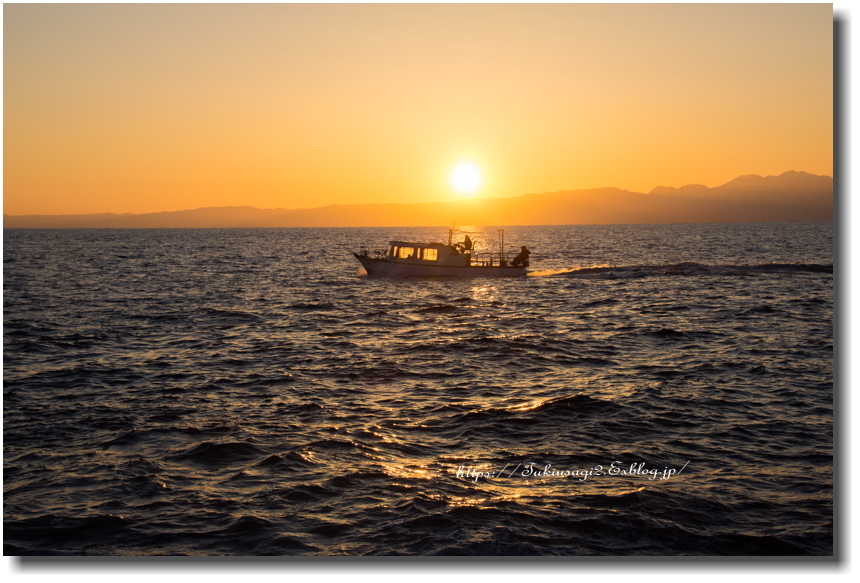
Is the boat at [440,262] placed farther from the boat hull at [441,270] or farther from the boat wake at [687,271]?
the boat wake at [687,271]

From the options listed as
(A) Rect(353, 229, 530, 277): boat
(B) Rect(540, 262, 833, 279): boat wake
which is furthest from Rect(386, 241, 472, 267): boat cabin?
(B) Rect(540, 262, 833, 279): boat wake

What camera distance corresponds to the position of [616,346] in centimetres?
2623

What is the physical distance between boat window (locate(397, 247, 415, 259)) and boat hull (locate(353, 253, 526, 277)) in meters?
0.65

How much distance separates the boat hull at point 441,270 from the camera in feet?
187

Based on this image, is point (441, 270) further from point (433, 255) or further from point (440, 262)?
point (433, 255)

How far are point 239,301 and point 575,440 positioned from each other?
32676mm

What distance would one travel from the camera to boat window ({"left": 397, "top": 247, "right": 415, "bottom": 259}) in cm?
5747

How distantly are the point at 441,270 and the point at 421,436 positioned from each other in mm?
42436

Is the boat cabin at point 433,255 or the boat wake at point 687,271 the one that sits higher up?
the boat cabin at point 433,255

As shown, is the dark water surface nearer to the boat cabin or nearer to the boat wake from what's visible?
the boat cabin

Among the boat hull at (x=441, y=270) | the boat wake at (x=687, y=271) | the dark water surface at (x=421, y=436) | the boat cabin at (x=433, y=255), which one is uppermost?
the boat cabin at (x=433, y=255)

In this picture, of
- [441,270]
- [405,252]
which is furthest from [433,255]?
[405,252]

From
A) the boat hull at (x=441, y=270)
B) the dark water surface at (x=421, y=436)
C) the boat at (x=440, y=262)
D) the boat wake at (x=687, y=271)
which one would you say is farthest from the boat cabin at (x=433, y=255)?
the dark water surface at (x=421, y=436)

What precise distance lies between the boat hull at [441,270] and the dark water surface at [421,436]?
23.9 meters
